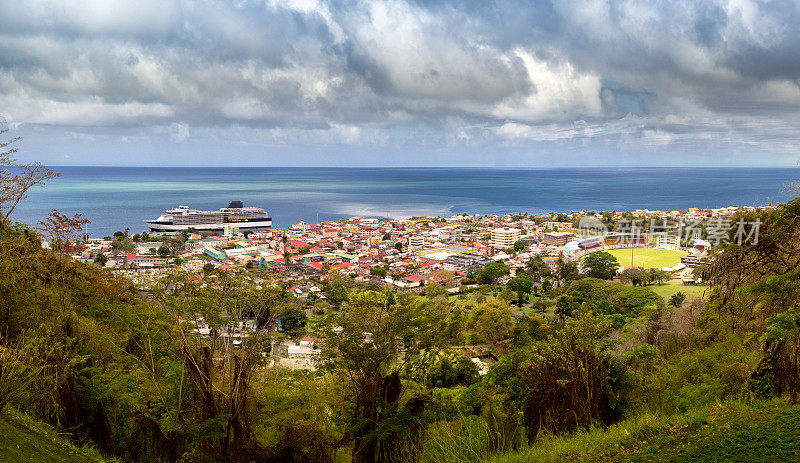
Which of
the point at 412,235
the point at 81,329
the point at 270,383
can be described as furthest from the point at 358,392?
the point at 412,235

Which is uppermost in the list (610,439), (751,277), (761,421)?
(751,277)

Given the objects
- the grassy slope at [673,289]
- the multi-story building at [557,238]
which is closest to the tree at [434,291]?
the grassy slope at [673,289]

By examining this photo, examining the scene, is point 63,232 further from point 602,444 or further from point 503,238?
point 503,238

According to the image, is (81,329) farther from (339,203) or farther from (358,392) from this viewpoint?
(339,203)

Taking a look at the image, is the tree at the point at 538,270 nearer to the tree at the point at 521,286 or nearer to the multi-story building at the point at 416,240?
the tree at the point at 521,286

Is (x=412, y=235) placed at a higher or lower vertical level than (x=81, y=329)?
lower

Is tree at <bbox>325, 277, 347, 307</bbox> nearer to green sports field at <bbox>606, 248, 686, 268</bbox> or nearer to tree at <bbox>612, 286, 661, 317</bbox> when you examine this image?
tree at <bbox>612, 286, 661, 317</bbox>

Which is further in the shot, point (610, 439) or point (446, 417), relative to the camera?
point (446, 417)

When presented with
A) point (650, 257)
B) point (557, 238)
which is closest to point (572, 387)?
point (650, 257)
